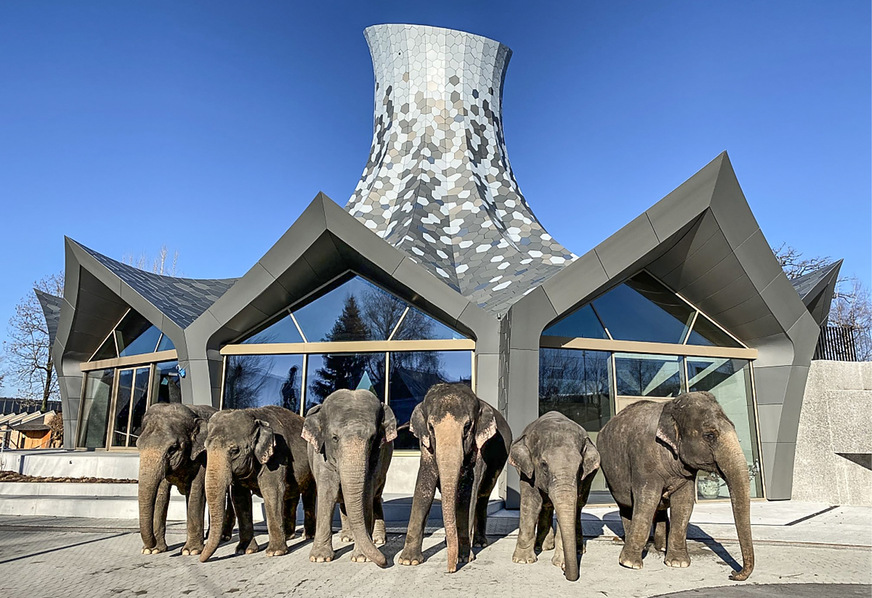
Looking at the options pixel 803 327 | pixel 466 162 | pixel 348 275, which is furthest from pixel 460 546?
pixel 466 162

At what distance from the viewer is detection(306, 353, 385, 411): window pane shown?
12783 millimetres

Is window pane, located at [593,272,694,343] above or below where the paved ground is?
above

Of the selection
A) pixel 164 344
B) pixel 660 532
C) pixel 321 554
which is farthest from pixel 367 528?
pixel 164 344

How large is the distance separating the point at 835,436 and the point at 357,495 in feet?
39.3

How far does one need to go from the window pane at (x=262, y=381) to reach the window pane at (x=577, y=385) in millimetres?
5469

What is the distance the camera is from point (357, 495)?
6.05 metres

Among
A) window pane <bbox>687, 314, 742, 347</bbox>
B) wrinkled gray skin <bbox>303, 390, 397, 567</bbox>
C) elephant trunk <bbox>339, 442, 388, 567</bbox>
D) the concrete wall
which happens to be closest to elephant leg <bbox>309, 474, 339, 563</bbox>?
wrinkled gray skin <bbox>303, 390, 397, 567</bbox>

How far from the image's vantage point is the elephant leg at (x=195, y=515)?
23.1 feet

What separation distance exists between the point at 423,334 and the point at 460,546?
255 inches

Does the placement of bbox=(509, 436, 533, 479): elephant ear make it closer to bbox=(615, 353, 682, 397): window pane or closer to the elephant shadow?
the elephant shadow

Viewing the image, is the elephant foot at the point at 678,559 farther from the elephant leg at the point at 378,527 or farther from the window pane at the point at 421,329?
the window pane at the point at 421,329

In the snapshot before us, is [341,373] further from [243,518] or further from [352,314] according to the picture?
[243,518]

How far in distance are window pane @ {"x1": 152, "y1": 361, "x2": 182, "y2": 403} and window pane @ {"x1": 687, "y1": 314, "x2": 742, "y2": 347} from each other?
41.4 ft

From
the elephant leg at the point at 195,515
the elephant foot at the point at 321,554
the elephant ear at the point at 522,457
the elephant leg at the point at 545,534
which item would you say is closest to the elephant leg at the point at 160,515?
the elephant leg at the point at 195,515
